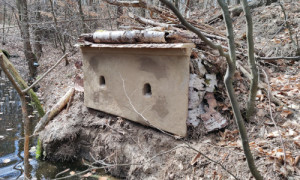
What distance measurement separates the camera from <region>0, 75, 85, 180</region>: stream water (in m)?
5.15

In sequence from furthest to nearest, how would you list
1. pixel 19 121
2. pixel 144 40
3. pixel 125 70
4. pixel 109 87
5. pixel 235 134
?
pixel 19 121 < pixel 109 87 < pixel 125 70 < pixel 144 40 < pixel 235 134

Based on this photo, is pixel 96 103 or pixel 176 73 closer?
pixel 176 73

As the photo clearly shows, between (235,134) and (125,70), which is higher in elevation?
(125,70)

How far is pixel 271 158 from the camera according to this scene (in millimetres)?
3277

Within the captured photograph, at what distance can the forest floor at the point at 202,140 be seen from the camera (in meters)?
3.41

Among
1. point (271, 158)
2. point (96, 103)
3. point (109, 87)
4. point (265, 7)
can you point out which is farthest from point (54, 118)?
point (265, 7)

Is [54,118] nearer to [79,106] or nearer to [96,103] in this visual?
[79,106]

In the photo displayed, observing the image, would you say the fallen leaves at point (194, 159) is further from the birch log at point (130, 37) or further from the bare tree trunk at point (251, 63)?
the birch log at point (130, 37)

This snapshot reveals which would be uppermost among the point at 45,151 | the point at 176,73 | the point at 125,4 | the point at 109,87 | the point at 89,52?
the point at 125,4

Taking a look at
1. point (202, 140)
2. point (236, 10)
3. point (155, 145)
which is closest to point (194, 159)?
point (202, 140)

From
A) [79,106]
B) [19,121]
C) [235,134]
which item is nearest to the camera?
[235,134]

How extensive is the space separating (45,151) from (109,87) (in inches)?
84.7

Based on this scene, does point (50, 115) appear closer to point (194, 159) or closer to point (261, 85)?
point (194, 159)

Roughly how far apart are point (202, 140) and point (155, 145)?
2.80 feet
